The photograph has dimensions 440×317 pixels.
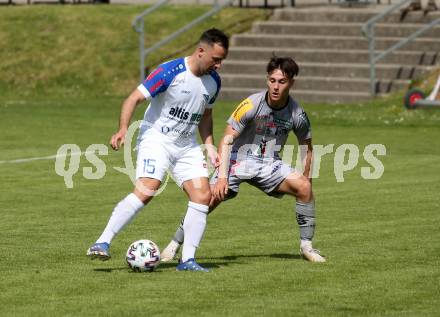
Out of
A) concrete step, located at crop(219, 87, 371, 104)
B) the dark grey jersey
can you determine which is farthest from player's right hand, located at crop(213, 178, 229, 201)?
concrete step, located at crop(219, 87, 371, 104)

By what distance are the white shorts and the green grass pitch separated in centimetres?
87

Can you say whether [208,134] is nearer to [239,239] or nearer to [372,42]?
[239,239]

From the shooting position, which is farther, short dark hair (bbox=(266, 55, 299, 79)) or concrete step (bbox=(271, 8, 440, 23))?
concrete step (bbox=(271, 8, 440, 23))

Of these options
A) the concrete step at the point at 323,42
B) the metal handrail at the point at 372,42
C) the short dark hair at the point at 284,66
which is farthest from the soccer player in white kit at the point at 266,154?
the concrete step at the point at 323,42

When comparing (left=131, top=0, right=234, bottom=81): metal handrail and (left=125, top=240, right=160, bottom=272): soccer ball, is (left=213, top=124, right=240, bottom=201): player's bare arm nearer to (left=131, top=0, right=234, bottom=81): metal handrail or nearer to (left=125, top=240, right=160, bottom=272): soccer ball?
(left=125, top=240, right=160, bottom=272): soccer ball

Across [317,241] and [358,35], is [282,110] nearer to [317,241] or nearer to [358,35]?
[317,241]

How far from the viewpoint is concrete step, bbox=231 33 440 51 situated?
33.3 metres

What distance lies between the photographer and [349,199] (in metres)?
16.8

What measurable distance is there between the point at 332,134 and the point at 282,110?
44.8ft

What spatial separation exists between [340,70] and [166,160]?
73.1ft

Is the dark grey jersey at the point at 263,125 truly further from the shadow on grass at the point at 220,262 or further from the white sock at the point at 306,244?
the shadow on grass at the point at 220,262

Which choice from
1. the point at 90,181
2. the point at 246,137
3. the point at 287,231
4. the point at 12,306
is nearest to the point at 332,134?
the point at 90,181

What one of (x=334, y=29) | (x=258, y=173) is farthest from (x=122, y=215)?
(x=334, y=29)

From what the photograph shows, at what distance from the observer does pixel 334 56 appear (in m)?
33.6
